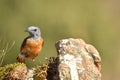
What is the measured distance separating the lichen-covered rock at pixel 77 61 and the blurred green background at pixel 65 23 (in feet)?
31.4

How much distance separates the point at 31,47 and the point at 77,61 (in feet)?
4.99

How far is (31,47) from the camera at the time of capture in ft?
29.9

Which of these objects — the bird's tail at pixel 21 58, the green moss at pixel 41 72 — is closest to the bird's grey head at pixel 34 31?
the bird's tail at pixel 21 58

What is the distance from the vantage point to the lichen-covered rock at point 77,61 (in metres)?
7.49

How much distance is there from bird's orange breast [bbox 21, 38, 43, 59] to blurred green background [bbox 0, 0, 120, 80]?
8.32 metres

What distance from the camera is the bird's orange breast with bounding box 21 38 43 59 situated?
29.5ft

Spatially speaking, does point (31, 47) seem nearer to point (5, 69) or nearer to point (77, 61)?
point (77, 61)

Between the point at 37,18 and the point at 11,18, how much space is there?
75 centimetres

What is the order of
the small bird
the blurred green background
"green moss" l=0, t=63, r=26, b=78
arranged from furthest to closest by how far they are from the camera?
1. the blurred green background
2. the small bird
3. "green moss" l=0, t=63, r=26, b=78

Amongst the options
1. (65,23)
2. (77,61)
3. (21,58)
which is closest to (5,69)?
(77,61)

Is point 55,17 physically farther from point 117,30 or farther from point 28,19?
point 117,30

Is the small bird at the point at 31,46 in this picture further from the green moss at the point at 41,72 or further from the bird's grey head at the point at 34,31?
the green moss at the point at 41,72

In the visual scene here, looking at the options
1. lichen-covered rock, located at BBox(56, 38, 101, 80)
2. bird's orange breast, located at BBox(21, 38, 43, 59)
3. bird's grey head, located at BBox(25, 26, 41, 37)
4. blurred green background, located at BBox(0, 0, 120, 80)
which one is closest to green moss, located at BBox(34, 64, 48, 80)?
lichen-covered rock, located at BBox(56, 38, 101, 80)

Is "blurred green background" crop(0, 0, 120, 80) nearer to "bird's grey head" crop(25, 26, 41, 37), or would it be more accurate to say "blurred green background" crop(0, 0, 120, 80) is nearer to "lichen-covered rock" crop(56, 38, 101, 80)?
"bird's grey head" crop(25, 26, 41, 37)
